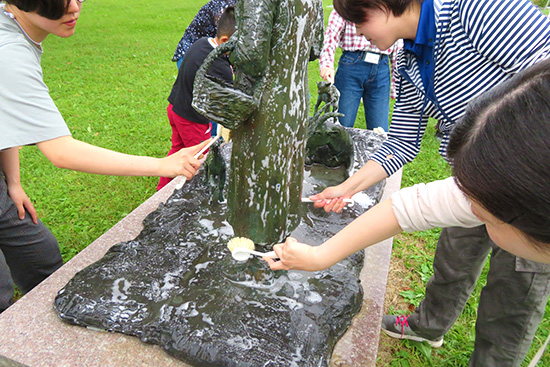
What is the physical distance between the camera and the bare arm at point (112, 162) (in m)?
1.50

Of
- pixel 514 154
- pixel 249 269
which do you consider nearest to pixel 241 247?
pixel 249 269

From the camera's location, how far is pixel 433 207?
1.14 meters

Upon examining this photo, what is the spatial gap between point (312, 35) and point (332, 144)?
1.16 m

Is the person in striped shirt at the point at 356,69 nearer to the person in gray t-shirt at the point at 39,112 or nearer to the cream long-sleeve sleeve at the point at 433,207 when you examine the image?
the person in gray t-shirt at the point at 39,112

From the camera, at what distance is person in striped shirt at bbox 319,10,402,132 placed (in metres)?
3.46

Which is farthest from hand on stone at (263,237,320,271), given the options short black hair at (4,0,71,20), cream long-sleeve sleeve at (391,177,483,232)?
short black hair at (4,0,71,20)

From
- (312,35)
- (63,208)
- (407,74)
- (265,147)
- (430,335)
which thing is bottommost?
(63,208)

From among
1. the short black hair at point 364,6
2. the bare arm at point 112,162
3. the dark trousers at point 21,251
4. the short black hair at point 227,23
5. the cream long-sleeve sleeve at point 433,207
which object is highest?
the short black hair at point 364,6

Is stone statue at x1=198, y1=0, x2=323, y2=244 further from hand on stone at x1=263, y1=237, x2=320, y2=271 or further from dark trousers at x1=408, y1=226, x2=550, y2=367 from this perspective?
dark trousers at x1=408, y1=226, x2=550, y2=367

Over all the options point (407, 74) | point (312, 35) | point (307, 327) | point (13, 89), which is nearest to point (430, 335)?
point (307, 327)

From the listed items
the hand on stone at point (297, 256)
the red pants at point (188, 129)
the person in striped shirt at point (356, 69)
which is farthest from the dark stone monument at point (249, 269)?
the person in striped shirt at point (356, 69)

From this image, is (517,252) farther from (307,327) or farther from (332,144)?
(332,144)

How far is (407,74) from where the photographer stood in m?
1.75

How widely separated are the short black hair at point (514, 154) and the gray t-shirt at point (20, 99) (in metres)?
1.45
